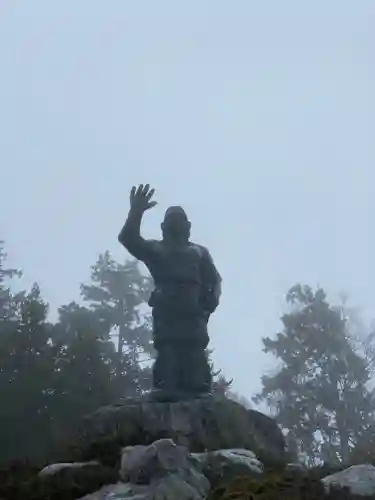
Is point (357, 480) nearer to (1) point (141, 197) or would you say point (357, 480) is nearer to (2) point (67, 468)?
(2) point (67, 468)

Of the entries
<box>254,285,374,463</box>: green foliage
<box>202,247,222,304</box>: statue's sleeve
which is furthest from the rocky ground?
<box>254,285,374,463</box>: green foliage

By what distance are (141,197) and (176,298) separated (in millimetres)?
1366

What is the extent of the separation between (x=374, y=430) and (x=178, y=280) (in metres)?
19.2

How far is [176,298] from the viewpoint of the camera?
1143 cm

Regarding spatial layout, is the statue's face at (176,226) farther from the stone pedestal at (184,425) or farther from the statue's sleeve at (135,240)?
the stone pedestal at (184,425)

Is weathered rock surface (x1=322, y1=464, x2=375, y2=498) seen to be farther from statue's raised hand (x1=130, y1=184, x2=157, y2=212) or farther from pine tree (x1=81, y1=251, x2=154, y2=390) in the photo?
pine tree (x1=81, y1=251, x2=154, y2=390)

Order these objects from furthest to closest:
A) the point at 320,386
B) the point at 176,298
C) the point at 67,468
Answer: the point at 320,386, the point at 176,298, the point at 67,468

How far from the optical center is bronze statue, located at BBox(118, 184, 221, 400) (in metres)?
11.2

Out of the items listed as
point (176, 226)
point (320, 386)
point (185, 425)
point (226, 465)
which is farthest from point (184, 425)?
point (320, 386)

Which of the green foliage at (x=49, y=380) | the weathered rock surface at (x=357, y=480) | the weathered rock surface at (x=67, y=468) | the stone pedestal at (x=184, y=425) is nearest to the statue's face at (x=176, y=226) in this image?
the stone pedestal at (x=184, y=425)

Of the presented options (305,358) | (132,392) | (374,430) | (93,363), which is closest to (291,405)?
(305,358)

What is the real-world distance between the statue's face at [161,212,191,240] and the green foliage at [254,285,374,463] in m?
18.9

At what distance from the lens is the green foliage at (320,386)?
3050cm

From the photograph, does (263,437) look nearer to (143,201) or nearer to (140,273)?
(143,201)
